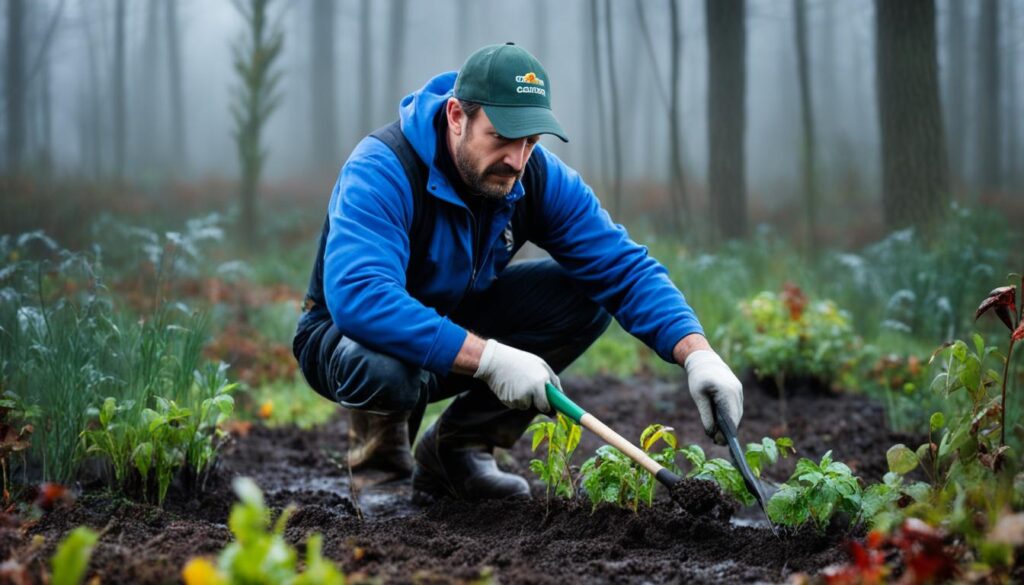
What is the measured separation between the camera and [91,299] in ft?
9.70

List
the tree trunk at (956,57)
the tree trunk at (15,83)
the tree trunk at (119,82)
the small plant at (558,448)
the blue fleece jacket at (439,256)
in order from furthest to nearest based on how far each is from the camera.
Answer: the tree trunk at (956,57) < the tree trunk at (119,82) < the tree trunk at (15,83) < the small plant at (558,448) < the blue fleece jacket at (439,256)

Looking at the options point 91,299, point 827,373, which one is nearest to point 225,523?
point 91,299

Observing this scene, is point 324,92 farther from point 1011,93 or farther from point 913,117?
point 1011,93

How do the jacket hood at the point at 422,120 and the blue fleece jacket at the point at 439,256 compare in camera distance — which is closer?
the blue fleece jacket at the point at 439,256

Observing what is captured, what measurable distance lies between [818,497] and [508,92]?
1.50 m

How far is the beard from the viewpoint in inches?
109

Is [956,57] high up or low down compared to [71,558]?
up

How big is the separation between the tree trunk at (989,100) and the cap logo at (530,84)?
1516 centimetres

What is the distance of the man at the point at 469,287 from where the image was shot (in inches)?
100

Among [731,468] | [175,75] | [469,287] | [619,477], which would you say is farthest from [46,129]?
[731,468]

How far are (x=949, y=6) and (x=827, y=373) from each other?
815 inches

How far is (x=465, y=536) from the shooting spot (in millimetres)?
2475

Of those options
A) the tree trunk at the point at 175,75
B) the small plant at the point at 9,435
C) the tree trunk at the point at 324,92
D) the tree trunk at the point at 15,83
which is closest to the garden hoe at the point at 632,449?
the small plant at the point at 9,435

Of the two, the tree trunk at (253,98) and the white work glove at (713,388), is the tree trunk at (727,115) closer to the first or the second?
the tree trunk at (253,98)
